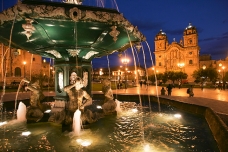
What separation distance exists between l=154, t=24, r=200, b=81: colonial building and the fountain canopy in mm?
63922

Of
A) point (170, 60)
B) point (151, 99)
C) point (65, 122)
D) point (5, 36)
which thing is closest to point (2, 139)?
point (65, 122)

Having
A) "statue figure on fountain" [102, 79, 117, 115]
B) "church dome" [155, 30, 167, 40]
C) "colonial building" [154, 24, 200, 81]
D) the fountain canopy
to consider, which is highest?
"church dome" [155, 30, 167, 40]

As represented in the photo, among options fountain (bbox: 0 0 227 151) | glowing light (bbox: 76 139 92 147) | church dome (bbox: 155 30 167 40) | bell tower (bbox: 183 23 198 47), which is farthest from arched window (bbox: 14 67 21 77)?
bell tower (bbox: 183 23 198 47)

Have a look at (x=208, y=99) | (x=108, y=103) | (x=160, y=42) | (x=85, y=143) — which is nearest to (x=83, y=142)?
(x=85, y=143)

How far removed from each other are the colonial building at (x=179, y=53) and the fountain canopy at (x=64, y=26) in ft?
210

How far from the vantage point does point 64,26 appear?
16.5 feet

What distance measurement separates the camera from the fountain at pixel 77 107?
4389 mm

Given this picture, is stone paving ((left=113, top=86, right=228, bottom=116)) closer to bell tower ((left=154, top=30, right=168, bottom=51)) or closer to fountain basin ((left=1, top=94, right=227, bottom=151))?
fountain basin ((left=1, top=94, right=227, bottom=151))

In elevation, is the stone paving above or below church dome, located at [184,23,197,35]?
below

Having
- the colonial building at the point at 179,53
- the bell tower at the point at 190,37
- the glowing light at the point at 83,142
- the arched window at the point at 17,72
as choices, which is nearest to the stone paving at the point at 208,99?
the glowing light at the point at 83,142

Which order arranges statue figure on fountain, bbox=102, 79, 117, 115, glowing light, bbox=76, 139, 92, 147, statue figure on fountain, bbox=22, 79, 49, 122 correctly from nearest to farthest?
glowing light, bbox=76, 139, 92, 147
statue figure on fountain, bbox=22, 79, 49, 122
statue figure on fountain, bbox=102, 79, 117, 115

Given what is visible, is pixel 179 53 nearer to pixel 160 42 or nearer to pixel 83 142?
pixel 160 42

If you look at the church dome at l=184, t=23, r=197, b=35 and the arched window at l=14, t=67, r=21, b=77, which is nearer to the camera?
the arched window at l=14, t=67, r=21, b=77

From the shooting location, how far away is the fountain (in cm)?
439
